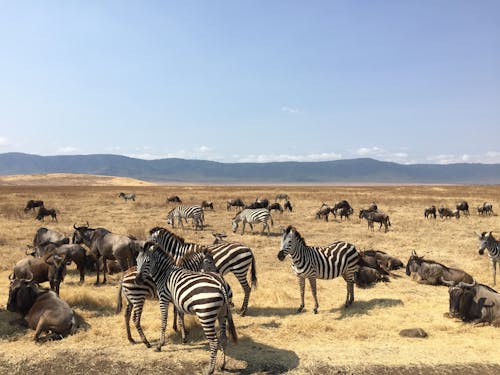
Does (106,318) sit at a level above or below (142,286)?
below

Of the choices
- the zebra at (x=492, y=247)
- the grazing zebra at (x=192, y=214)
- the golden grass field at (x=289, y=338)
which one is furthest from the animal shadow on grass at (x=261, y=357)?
the grazing zebra at (x=192, y=214)

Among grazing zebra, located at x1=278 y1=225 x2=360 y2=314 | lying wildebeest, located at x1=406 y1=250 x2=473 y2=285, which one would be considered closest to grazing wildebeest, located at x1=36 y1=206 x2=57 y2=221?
grazing zebra, located at x1=278 y1=225 x2=360 y2=314

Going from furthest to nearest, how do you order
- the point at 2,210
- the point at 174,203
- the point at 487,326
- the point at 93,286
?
1. the point at 174,203
2. the point at 2,210
3. the point at 93,286
4. the point at 487,326

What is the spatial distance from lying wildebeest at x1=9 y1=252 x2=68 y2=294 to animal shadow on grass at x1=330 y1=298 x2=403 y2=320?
8.17m

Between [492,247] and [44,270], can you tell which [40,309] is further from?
[492,247]

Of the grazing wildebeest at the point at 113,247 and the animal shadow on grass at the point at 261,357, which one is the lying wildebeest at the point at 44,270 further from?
the animal shadow on grass at the point at 261,357

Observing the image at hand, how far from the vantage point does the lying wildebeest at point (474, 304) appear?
32.3ft

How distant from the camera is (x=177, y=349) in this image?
27.7 ft

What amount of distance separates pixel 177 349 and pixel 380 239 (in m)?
17.8

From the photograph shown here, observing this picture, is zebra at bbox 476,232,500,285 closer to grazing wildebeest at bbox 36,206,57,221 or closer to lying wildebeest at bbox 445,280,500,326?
lying wildebeest at bbox 445,280,500,326

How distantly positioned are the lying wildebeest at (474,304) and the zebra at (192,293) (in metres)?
6.23

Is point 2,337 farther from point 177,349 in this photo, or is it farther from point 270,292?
point 270,292

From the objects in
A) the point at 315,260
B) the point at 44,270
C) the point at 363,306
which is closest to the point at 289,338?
the point at 315,260

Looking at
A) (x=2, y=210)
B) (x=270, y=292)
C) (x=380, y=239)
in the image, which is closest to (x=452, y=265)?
(x=380, y=239)
